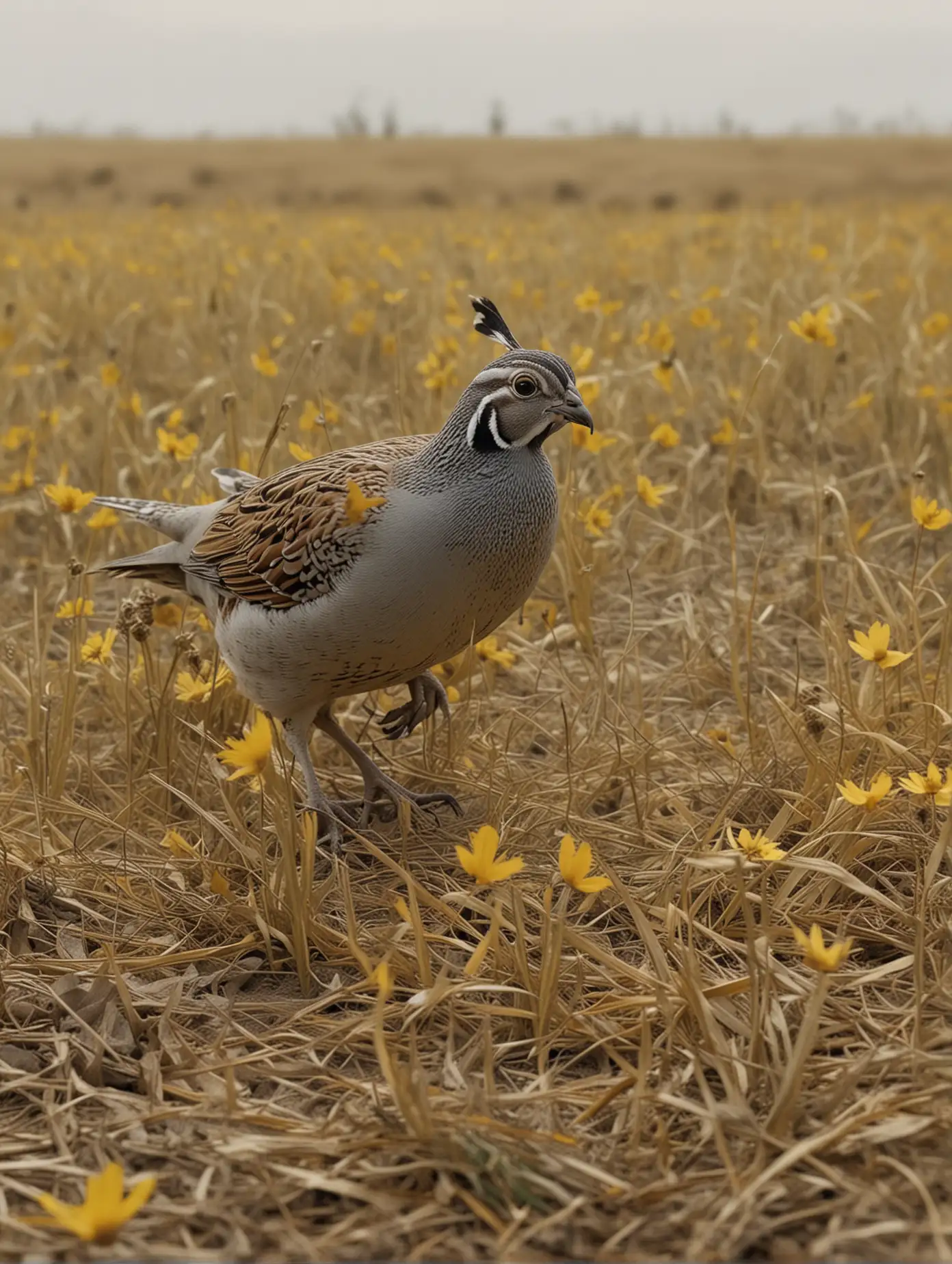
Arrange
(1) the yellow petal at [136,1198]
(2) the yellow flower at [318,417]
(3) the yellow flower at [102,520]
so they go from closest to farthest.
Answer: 1. (1) the yellow petal at [136,1198]
2. (3) the yellow flower at [102,520]
3. (2) the yellow flower at [318,417]

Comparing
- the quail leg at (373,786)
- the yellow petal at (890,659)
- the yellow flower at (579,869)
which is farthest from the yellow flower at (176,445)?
the yellow flower at (579,869)

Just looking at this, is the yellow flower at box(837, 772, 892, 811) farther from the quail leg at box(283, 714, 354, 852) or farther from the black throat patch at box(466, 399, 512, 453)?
the quail leg at box(283, 714, 354, 852)

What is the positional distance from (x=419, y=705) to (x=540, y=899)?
0.82 meters

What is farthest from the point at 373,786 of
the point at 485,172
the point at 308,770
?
the point at 485,172

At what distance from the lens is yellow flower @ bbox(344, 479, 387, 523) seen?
121 inches

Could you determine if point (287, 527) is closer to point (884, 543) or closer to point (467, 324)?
point (884, 543)

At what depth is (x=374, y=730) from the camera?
437 centimetres

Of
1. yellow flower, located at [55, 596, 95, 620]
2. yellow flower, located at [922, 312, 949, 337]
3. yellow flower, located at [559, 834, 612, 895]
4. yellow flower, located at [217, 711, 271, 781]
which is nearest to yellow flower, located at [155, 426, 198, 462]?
yellow flower, located at [55, 596, 95, 620]

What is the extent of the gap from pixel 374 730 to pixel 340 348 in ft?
15.7

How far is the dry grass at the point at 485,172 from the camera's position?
26.7m

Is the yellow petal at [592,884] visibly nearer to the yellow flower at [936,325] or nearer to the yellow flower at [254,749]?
the yellow flower at [254,749]

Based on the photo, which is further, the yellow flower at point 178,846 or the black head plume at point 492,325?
the black head plume at point 492,325

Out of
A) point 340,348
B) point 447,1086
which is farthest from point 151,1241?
point 340,348

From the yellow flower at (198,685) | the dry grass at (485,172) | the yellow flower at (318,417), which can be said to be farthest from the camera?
the dry grass at (485,172)
